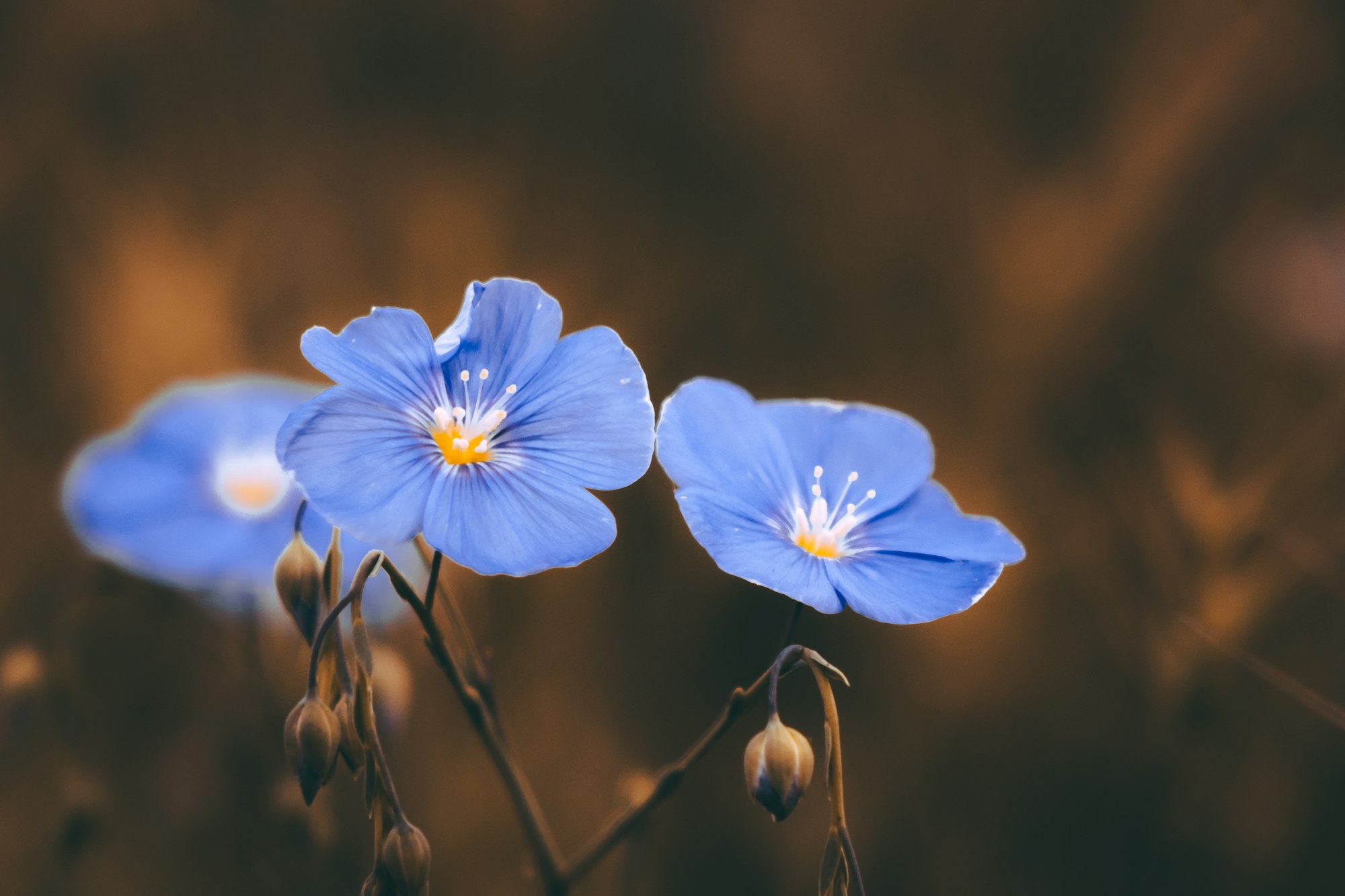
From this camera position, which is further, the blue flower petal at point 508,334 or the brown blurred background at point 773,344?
the brown blurred background at point 773,344

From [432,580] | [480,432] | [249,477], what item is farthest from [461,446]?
[249,477]

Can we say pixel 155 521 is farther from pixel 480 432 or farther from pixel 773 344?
pixel 773 344

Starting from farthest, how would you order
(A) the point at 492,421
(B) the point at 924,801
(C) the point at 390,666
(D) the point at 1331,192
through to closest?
1. (D) the point at 1331,192
2. (B) the point at 924,801
3. (C) the point at 390,666
4. (A) the point at 492,421

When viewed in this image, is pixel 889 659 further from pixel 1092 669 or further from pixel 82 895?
pixel 82 895

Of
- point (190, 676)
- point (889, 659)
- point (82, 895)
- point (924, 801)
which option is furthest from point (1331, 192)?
point (82, 895)

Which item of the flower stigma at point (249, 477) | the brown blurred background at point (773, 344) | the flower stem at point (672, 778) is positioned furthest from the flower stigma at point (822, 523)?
the flower stigma at point (249, 477)

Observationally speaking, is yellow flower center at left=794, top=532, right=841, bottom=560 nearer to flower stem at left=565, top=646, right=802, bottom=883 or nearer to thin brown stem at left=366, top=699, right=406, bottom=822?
flower stem at left=565, top=646, right=802, bottom=883

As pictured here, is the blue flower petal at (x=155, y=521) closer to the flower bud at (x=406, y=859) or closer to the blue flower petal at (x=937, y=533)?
the flower bud at (x=406, y=859)
